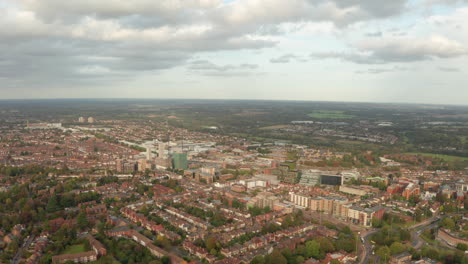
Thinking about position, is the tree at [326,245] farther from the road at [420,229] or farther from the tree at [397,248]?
the road at [420,229]

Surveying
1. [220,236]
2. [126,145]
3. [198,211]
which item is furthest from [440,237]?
[126,145]

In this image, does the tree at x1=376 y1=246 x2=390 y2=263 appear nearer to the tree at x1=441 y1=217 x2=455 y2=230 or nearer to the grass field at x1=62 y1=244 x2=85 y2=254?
the tree at x1=441 y1=217 x2=455 y2=230

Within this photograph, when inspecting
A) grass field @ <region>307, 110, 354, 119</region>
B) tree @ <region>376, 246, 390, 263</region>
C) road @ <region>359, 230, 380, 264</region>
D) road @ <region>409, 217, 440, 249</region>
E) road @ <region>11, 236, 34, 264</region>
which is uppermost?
grass field @ <region>307, 110, 354, 119</region>

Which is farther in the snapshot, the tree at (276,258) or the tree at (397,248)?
the tree at (397,248)

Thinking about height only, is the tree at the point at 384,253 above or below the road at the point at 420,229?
above

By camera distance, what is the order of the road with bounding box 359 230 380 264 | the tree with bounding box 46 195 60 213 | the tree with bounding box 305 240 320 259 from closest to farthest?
the tree with bounding box 305 240 320 259 < the road with bounding box 359 230 380 264 < the tree with bounding box 46 195 60 213

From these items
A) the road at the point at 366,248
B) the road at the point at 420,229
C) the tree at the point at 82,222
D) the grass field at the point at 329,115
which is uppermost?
the grass field at the point at 329,115

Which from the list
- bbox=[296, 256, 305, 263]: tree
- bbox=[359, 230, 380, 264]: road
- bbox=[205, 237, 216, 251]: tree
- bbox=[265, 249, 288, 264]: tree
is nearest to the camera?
bbox=[265, 249, 288, 264]: tree

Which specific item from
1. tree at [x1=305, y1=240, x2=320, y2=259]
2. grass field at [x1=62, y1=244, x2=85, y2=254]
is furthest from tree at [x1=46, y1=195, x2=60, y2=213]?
tree at [x1=305, y1=240, x2=320, y2=259]

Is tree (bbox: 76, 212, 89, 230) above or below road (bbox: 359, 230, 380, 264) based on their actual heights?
above

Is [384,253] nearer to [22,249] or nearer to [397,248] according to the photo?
[397,248]

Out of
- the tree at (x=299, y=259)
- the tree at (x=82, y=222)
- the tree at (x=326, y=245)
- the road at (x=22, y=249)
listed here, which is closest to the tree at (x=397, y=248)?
the tree at (x=326, y=245)

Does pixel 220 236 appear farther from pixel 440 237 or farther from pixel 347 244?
pixel 440 237
